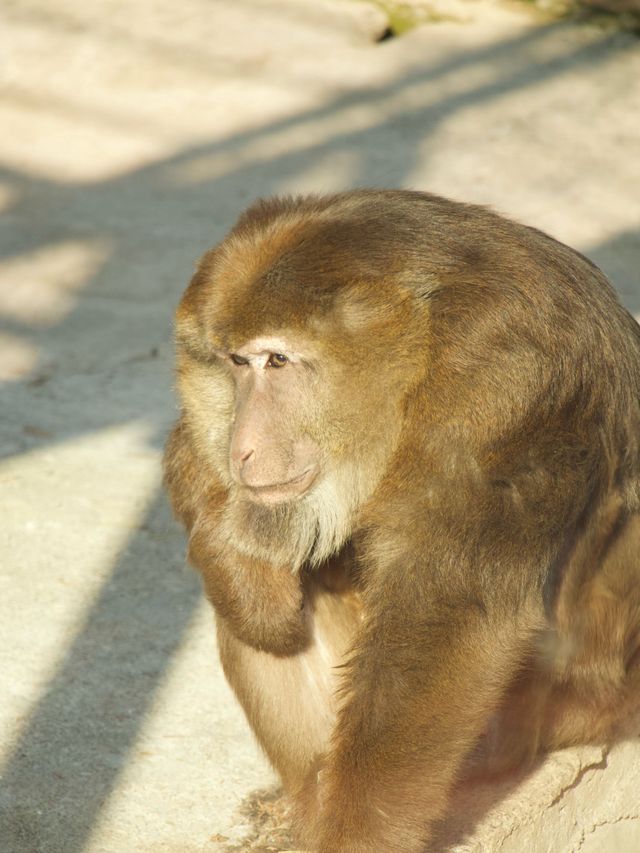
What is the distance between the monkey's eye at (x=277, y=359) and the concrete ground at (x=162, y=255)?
1388 mm

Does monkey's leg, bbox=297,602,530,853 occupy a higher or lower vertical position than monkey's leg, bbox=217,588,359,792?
higher

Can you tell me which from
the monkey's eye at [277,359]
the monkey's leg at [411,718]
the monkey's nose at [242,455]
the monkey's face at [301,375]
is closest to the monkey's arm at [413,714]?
the monkey's leg at [411,718]

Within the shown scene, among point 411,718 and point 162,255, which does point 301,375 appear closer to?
point 411,718

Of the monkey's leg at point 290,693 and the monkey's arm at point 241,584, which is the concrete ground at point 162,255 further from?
the monkey's arm at point 241,584

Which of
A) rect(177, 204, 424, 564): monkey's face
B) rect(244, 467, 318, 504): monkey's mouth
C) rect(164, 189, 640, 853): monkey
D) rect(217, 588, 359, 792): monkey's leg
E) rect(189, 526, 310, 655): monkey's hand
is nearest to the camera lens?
rect(164, 189, 640, 853): monkey

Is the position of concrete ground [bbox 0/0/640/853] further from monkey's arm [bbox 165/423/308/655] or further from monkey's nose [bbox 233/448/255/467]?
monkey's nose [bbox 233/448/255/467]

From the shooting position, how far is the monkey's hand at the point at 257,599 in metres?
3.80

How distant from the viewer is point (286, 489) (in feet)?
11.8

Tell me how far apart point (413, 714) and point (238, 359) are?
1.04m

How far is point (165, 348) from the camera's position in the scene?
7.75 m

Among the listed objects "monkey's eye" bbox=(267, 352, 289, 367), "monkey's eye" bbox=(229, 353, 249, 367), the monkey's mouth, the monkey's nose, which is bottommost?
the monkey's mouth

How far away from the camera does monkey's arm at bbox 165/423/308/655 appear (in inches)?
150

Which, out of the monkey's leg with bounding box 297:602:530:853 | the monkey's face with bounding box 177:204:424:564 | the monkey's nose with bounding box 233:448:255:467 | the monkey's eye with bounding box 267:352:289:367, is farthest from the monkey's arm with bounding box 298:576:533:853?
the monkey's eye with bounding box 267:352:289:367

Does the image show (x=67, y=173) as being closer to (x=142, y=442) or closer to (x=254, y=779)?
(x=142, y=442)
